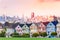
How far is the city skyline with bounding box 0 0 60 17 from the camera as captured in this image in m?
1.53

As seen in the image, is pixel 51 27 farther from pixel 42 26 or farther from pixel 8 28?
pixel 8 28

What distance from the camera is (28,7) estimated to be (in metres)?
1.54

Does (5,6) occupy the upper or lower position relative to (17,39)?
upper

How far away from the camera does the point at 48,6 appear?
1529 millimetres

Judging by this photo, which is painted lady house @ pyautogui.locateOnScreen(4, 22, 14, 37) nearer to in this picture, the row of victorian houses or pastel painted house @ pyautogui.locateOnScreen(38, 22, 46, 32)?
the row of victorian houses

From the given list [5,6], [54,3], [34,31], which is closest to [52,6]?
[54,3]

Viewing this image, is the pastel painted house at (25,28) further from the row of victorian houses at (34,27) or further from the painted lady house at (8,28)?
the painted lady house at (8,28)

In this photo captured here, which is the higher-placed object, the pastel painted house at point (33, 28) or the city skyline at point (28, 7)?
the city skyline at point (28, 7)

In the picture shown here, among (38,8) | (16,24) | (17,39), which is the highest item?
(38,8)

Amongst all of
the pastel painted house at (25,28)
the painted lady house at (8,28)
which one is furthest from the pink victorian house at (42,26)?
the painted lady house at (8,28)

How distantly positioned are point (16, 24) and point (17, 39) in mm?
140

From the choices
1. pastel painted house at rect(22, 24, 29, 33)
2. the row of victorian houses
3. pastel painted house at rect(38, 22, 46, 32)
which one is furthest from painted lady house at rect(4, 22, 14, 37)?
pastel painted house at rect(38, 22, 46, 32)

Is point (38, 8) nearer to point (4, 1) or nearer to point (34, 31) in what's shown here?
point (34, 31)

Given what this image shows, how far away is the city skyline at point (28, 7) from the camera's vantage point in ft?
5.00
